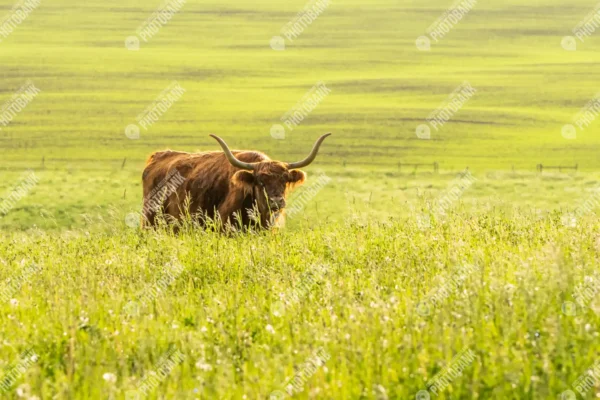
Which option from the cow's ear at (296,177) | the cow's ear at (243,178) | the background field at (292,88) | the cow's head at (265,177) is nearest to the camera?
the cow's head at (265,177)

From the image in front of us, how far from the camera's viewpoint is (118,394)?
480cm

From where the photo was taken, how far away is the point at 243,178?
43.5 ft

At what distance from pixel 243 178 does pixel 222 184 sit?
38.3 inches

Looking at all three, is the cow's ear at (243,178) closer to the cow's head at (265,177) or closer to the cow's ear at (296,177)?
the cow's head at (265,177)

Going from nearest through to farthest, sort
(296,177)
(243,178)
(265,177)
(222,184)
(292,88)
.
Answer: (265,177)
(243,178)
(296,177)
(222,184)
(292,88)

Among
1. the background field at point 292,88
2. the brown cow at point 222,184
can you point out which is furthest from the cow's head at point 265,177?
the background field at point 292,88

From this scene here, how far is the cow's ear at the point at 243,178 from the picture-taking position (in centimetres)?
1323

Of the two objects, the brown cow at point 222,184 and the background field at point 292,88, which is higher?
the background field at point 292,88

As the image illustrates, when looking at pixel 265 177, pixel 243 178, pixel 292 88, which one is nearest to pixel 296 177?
pixel 265 177

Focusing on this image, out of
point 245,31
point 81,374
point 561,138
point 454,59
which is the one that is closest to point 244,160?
point 81,374

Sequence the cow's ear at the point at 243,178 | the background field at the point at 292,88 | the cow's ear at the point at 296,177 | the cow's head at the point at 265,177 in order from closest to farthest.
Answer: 1. the cow's head at the point at 265,177
2. the cow's ear at the point at 243,178
3. the cow's ear at the point at 296,177
4. the background field at the point at 292,88

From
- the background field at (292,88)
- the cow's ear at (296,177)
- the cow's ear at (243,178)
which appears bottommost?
the cow's ear at (243,178)

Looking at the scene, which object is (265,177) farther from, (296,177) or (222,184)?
(222,184)

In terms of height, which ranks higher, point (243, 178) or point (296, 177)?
point (296, 177)
